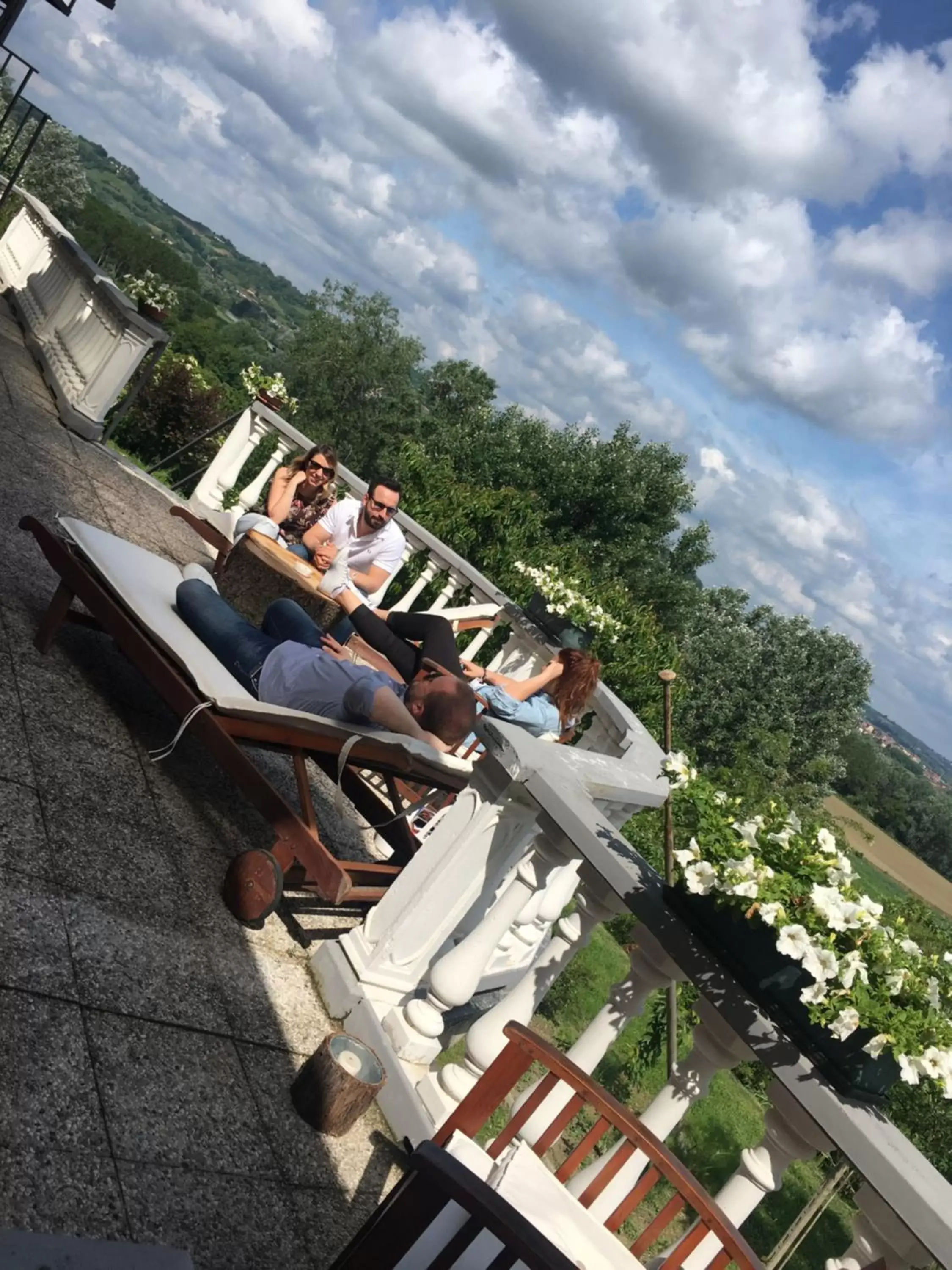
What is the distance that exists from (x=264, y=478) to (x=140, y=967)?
5899mm

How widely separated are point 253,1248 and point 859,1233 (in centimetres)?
133

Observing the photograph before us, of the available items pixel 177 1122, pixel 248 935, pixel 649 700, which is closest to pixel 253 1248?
pixel 177 1122

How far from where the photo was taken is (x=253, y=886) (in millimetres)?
3197

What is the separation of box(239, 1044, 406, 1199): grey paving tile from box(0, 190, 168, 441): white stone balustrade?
6.59 m

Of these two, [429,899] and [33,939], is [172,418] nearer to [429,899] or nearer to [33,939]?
[429,899]

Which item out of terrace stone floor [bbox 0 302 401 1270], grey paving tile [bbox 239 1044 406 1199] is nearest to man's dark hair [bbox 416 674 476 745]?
terrace stone floor [bbox 0 302 401 1270]

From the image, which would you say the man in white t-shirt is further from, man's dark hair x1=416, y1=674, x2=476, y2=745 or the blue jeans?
man's dark hair x1=416, y1=674, x2=476, y2=745

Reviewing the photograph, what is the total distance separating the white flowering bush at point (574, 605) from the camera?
20.3ft

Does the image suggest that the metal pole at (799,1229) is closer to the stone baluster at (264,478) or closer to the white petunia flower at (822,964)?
the white petunia flower at (822,964)

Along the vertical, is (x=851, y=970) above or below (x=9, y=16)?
below

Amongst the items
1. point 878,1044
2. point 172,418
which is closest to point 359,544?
point 878,1044

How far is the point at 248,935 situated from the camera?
3227mm

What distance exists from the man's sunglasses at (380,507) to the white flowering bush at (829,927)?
3.67 metres

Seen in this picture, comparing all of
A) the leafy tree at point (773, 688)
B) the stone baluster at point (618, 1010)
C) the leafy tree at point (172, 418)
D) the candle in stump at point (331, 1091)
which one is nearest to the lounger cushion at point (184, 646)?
the candle in stump at point (331, 1091)
